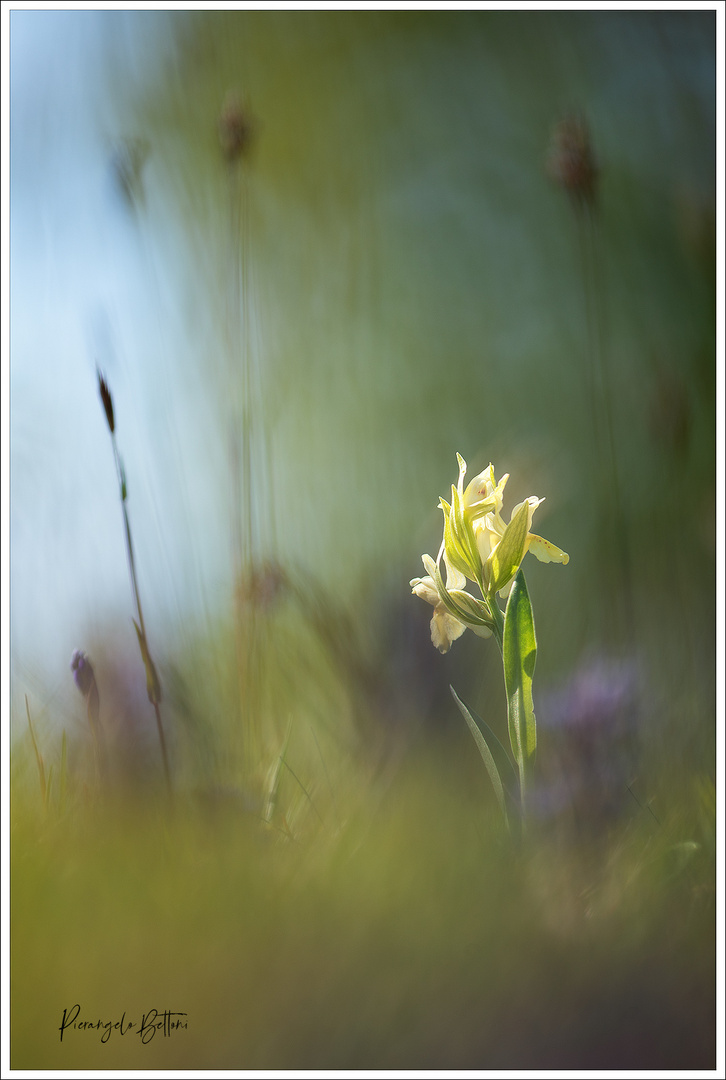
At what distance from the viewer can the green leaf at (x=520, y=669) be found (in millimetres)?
452

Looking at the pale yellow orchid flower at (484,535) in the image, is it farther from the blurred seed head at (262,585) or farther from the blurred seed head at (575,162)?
the blurred seed head at (575,162)

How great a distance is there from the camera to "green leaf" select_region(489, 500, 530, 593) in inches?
18.1

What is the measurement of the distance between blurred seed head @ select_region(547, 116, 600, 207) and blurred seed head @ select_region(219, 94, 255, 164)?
0.34m

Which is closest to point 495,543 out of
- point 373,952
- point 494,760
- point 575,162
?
point 494,760

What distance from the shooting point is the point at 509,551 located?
18.5 inches

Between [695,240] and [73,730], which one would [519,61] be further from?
[73,730]

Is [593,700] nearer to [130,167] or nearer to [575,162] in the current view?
[575,162]

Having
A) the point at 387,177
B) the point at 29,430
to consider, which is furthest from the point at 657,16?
the point at 29,430

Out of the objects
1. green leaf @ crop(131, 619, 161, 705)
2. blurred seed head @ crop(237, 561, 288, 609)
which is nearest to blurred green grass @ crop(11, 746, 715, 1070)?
green leaf @ crop(131, 619, 161, 705)

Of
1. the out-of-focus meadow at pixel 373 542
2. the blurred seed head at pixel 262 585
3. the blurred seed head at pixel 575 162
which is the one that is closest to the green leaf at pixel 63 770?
the out-of-focus meadow at pixel 373 542

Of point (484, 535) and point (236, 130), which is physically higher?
point (236, 130)

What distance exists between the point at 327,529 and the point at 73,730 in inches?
13.3
